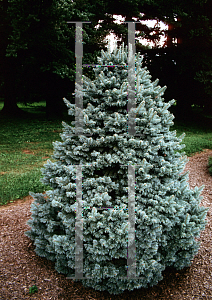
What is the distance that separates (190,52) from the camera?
53.7ft

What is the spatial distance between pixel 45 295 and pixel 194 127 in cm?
1590

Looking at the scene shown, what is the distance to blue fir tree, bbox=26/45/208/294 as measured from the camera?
8.79ft

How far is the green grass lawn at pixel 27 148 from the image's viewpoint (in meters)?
6.16

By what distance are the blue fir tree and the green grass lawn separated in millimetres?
3294

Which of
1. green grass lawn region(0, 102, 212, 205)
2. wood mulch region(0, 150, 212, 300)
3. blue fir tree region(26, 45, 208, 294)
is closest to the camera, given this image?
blue fir tree region(26, 45, 208, 294)

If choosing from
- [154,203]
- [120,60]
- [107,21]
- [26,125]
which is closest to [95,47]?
[107,21]
